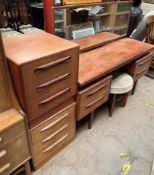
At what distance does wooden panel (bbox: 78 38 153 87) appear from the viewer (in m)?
1.45

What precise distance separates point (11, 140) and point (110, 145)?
3.14 ft

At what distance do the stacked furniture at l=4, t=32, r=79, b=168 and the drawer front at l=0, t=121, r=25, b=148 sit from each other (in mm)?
72

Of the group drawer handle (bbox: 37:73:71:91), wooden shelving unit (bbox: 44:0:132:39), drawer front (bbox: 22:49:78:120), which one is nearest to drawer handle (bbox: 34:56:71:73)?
drawer front (bbox: 22:49:78:120)

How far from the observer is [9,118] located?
1055 millimetres

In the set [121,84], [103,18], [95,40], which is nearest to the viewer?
[121,84]

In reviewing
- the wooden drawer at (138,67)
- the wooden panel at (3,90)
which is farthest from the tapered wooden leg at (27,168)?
the wooden drawer at (138,67)

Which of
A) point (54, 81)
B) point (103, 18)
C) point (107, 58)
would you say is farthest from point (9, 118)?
point (103, 18)

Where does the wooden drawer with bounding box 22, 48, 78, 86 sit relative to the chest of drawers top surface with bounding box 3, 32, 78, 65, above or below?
below

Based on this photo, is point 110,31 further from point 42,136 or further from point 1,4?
point 42,136

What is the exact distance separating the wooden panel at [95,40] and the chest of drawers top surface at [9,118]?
3.18 feet

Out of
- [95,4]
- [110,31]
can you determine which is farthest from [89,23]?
[110,31]

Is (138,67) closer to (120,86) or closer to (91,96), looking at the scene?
(120,86)

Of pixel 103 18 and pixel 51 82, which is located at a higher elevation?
pixel 103 18

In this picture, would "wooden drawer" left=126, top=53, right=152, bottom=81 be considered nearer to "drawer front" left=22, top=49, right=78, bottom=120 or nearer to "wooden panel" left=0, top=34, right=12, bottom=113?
"drawer front" left=22, top=49, right=78, bottom=120
